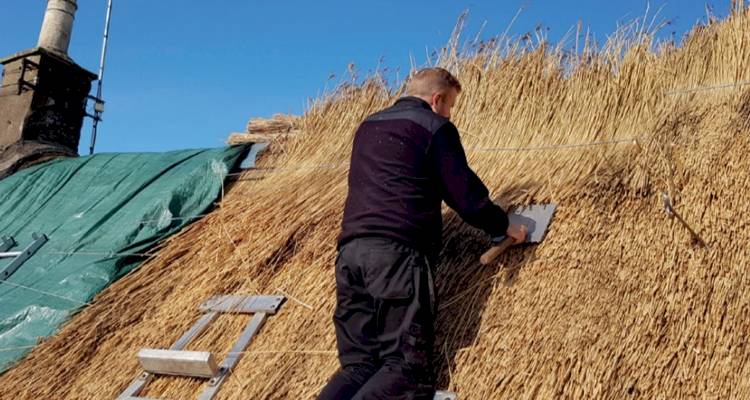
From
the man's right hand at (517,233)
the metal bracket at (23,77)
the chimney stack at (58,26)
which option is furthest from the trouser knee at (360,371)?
the chimney stack at (58,26)

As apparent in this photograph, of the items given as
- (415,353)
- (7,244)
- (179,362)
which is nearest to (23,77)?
(7,244)

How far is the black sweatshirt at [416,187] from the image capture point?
6.99 ft

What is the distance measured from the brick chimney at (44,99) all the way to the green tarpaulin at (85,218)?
1.87 ft

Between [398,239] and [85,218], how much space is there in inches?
105

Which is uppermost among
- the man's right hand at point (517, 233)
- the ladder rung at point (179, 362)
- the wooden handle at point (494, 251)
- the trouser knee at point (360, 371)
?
the man's right hand at point (517, 233)

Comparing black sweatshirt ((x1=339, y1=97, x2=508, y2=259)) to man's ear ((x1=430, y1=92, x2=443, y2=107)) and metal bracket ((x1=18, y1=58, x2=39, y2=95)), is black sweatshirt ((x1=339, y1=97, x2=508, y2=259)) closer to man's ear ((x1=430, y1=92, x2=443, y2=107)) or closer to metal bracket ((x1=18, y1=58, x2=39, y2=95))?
man's ear ((x1=430, y1=92, x2=443, y2=107))

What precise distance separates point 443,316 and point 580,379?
0.52 m

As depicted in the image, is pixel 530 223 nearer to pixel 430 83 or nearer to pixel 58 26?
pixel 430 83

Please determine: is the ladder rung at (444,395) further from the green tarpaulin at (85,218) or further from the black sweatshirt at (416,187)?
the green tarpaulin at (85,218)

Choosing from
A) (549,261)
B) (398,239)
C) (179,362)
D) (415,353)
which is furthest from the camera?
(179,362)

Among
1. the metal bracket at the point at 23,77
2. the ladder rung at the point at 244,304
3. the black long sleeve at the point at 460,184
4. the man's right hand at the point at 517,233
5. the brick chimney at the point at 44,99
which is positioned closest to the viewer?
the black long sleeve at the point at 460,184

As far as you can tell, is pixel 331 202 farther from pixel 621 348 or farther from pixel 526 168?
pixel 621 348

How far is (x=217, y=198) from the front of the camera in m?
3.81

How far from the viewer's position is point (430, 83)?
2.35m
